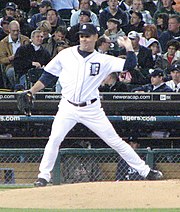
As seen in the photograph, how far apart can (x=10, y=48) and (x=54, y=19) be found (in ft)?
3.97

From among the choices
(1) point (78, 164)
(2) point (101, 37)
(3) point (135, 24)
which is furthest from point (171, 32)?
(1) point (78, 164)

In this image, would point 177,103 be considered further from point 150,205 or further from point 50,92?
point 150,205

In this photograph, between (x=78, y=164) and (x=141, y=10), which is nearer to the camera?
(x=78, y=164)

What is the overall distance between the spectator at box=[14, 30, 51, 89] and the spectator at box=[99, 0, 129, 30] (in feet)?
6.23

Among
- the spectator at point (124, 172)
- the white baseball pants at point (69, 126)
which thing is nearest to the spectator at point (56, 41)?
the spectator at point (124, 172)

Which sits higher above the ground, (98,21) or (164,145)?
(98,21)

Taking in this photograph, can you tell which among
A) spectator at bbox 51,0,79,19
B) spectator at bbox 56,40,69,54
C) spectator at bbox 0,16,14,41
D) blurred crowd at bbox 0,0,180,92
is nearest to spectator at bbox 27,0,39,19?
blurred crowd at bbox 0,0,180,92

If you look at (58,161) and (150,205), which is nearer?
(150,205)

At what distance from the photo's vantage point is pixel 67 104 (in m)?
8.97

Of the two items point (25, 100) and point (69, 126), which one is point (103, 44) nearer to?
point (25, 100)

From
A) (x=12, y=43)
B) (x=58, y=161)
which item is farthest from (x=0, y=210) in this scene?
(x=12, y=43)

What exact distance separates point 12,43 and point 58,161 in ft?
9.65

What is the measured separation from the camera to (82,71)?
9.00 m

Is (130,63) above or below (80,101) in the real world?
above
